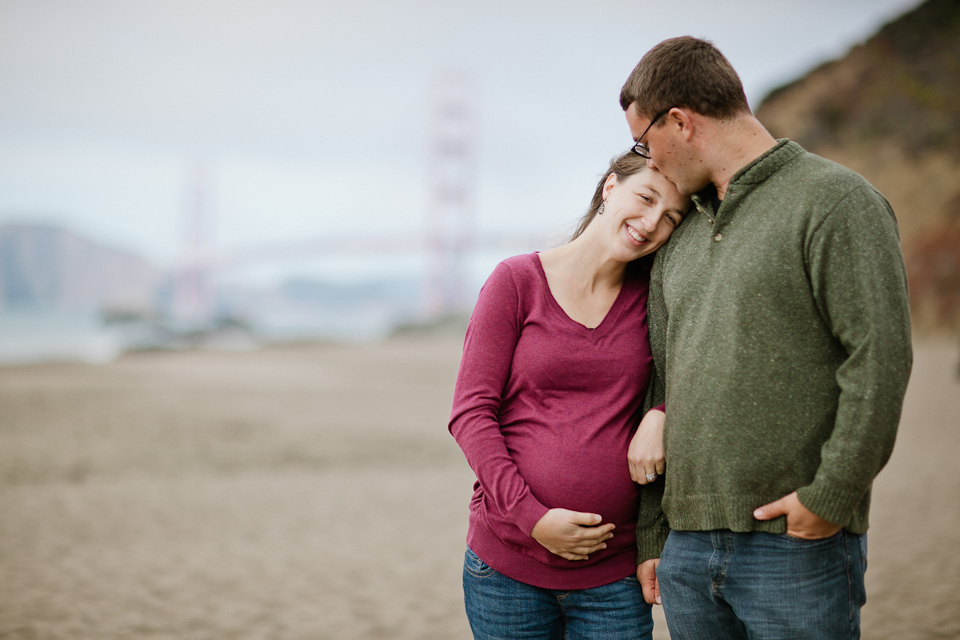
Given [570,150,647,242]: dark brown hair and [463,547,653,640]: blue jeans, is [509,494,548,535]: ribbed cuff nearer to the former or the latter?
[463,547,653,640]: blue jeans

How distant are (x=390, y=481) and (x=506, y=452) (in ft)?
16.2

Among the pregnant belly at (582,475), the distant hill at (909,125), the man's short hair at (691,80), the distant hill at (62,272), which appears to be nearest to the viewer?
the man's short hair at (691,80)

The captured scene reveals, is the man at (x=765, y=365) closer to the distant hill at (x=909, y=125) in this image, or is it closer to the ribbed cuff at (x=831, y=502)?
the ribbed cuff at (x=831, y=502)

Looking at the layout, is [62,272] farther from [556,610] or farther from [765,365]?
[765,365]

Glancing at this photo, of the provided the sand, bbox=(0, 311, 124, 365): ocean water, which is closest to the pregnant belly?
the sand

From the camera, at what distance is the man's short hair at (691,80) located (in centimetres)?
104

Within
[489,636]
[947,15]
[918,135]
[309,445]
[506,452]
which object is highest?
[947,15]

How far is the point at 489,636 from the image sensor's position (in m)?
1.19

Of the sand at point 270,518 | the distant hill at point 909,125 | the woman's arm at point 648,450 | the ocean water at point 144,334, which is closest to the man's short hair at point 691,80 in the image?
the woman's arm at point 648,450

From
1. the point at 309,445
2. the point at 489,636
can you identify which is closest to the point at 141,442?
the point at 309,445

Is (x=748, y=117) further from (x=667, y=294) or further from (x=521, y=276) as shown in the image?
(x=521, y=276)

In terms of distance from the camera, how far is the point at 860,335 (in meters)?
0.91

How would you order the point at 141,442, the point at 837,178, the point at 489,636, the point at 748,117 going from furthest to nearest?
the point at 141,442 → the point at 489,636 → the point at 748,117 → the point at 837,178

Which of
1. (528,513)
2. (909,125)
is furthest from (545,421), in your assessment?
(909,125)
